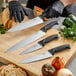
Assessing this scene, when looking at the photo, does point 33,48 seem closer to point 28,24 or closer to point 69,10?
point 28,24

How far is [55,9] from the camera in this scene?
1057mm

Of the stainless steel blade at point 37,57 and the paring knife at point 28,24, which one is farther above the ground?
the paring knife at point 28,24

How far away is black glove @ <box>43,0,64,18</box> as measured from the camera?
104 cm

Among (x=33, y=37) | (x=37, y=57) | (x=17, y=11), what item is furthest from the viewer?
(x=17, y=11)

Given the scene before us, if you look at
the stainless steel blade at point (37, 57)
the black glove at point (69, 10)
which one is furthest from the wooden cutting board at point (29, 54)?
the black glove at point (69, 10)

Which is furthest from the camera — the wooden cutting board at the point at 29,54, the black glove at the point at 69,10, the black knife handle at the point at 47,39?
the black glove at the point at 69,10

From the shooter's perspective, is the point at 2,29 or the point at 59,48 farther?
the point at 2,29

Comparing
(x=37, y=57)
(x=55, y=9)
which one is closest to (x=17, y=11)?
(x=55, y=9)

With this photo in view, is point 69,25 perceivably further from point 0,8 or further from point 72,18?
point 0,8

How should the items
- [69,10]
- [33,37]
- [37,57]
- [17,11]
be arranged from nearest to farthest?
[37,57] < [33,37] < [17,11] < [69,10]

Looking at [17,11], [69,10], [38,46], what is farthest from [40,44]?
[69,10]

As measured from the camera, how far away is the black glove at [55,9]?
Answer: 3.42 feet

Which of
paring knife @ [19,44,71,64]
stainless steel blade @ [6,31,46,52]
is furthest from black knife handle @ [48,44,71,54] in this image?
stainless steel blade @ [6,31,46,52]

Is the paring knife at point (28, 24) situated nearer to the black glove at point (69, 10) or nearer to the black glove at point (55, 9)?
the black glove at point (55, 9)
